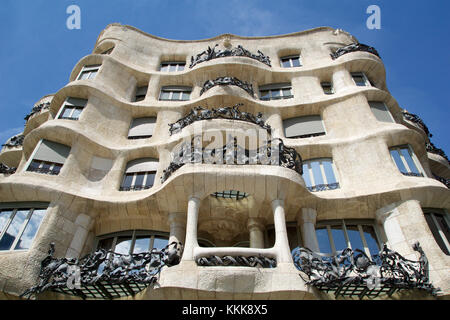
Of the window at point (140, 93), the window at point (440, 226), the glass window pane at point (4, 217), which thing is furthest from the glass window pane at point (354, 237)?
the window at point (140, 93)

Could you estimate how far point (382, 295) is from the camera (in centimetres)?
879

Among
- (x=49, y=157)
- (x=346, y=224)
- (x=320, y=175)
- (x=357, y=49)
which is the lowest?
(x=346, y=224)

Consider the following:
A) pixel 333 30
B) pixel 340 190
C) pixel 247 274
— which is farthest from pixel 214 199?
pixel 333 30

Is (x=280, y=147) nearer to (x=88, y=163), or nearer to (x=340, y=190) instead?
(x=340, y=190)

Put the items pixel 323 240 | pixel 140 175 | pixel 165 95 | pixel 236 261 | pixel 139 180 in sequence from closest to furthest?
1. pixel 236 261
2. pixel 323 240
3. pixel 139 180
4. pixel 140 175
5. pixel 165 95

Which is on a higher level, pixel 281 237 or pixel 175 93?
pixel 175 93

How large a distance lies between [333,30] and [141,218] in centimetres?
1625

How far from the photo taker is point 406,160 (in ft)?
41.1

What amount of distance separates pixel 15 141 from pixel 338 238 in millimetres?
18603

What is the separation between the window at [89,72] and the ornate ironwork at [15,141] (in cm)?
549

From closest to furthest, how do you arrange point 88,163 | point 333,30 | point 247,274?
point 247,274, point 88,163, point 333,30

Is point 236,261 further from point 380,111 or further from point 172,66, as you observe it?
point 172,66

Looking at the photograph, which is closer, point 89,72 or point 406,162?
point 406,162

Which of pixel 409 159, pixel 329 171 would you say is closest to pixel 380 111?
pixel 409 159
